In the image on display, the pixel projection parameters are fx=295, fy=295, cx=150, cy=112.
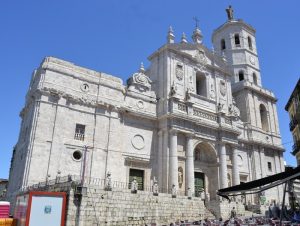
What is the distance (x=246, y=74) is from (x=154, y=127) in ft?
53.7

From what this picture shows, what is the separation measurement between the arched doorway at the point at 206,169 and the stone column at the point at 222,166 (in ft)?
1.58

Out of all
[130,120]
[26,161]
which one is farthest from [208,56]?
[26,161]

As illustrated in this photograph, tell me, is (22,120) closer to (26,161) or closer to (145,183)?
(26,161)

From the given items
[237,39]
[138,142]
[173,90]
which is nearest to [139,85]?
[173,90]

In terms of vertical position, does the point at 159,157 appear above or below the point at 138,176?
above

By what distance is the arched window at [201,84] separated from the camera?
2982 centimetres

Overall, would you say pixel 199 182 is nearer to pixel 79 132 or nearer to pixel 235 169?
pixel 235 169

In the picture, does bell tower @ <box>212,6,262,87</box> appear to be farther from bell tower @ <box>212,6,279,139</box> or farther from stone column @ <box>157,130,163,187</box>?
stone column @ <box>157,130,163,187</box>

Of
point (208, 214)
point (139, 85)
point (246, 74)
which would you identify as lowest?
point (208, 214)

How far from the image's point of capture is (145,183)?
23.0 metres

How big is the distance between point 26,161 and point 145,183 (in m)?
8.98

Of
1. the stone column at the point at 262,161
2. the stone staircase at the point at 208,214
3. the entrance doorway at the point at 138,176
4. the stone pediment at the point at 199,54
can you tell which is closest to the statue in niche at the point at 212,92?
the stone pediment at the point at 199,54

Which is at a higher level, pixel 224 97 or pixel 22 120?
pixel 224 97

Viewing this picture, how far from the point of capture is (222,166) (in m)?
26.2
